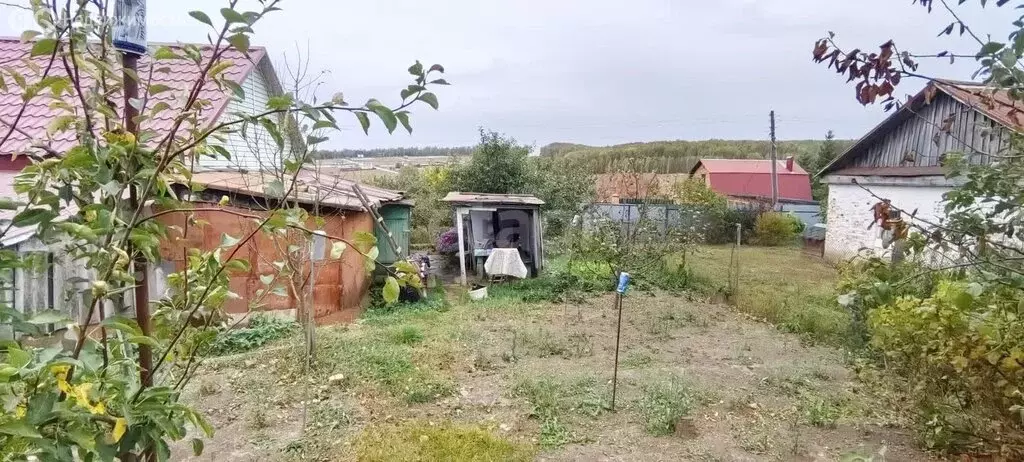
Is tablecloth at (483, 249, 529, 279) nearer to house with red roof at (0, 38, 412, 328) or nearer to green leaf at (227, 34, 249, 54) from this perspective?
house with red roof at (0, 38, 412, 328)

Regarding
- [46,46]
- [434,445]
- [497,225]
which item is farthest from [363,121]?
[497,225]

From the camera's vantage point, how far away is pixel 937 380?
3.41 metres

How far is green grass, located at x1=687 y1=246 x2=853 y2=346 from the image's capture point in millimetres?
6746

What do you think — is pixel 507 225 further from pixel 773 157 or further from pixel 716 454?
pixel 773 157

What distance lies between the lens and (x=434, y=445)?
11.8ft

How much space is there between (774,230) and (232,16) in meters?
17.9

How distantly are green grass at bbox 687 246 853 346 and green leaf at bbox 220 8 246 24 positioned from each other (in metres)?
6.37

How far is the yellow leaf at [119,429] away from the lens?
2.49 ft

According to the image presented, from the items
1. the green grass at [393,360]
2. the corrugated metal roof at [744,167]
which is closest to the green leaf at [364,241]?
the green grass at [393,360]

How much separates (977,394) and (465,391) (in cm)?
337

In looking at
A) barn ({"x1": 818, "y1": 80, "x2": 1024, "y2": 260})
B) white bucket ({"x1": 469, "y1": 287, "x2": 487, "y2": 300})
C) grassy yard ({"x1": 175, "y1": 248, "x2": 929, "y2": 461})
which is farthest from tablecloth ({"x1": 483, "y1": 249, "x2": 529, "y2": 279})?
barn ({"x1": 818, "y1": 80, "x2": 1024, "y2": 260})

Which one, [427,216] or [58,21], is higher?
[58,21]

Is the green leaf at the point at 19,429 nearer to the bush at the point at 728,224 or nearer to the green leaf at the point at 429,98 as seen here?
the green leaf at the point at 429,98

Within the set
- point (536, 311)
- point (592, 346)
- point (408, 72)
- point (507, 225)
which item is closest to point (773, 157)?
point (507, 225)
